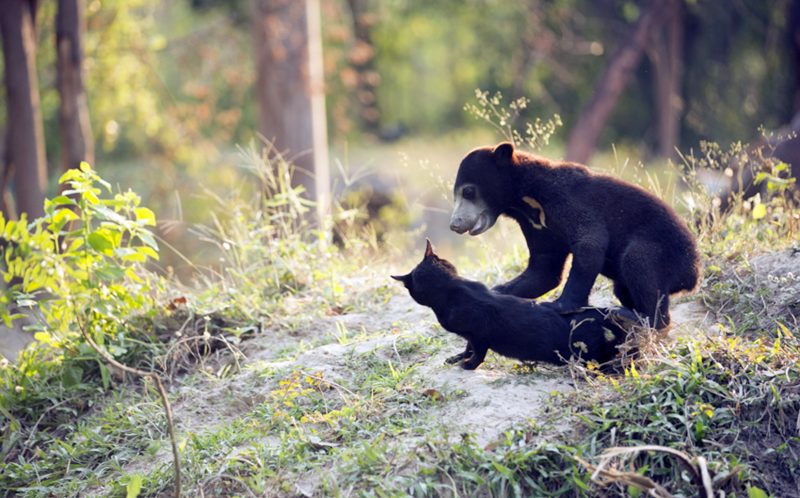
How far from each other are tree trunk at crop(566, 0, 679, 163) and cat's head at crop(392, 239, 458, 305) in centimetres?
1061

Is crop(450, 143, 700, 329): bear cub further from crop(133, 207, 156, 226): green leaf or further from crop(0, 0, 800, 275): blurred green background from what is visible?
crop(0, 0, 800, 275): blurred green background

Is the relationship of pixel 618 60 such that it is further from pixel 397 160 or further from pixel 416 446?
pixel 416 446

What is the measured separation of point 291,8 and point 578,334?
8253 millimetres

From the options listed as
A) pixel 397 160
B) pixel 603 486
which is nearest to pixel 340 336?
pixel 603 486

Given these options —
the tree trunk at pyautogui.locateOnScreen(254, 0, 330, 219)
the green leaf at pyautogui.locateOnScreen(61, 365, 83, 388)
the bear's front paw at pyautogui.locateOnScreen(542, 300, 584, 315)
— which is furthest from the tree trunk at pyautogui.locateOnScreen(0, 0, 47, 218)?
the bear's front paw at pyautogui.locateOnScreen(542, 300, 584, 315)

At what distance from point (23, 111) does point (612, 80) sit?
9438 mm

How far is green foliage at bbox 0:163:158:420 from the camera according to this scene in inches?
197

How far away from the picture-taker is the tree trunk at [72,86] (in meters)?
10.5

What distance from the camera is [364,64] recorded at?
1101 inches

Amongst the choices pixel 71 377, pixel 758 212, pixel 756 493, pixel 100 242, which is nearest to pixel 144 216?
pixel 100 242

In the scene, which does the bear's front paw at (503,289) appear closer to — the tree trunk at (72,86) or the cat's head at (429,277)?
the cat's head at (429,277)

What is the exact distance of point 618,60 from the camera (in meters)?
15.2

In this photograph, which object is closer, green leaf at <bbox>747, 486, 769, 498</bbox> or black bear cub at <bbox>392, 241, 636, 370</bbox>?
green leaf at <bbox>747, 486, 769, 498</bbox>

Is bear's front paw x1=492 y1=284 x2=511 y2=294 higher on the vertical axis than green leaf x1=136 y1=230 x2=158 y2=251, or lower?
lower
